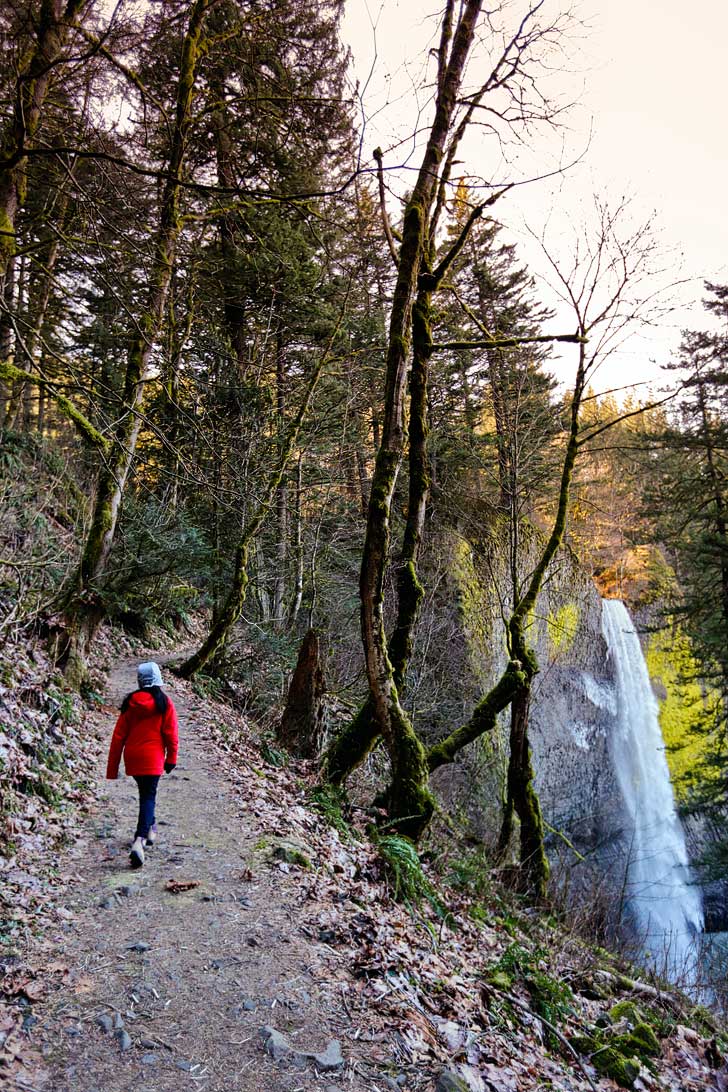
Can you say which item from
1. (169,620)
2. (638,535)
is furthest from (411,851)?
(638,535)

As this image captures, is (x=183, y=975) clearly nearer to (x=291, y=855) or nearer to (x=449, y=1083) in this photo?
(x=449, y=1083)

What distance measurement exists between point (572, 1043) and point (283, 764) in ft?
15.8

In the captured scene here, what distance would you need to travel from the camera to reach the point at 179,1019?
10.00 feet

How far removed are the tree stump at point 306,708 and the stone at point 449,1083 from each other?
6141 millimetres

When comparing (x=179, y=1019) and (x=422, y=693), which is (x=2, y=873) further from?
(x=422, y=693)

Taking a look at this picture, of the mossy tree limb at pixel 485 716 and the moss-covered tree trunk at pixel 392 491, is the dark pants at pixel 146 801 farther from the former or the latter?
the mossy tree limb at pixel 485 716

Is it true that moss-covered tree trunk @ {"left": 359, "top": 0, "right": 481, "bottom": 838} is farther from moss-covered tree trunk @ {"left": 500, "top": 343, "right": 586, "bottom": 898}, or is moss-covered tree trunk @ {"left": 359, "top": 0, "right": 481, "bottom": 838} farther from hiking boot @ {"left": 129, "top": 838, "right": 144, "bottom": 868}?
moss-covered tree trunk @ {"left": 500, "top": 343, "right": 586, "bottom": 898}

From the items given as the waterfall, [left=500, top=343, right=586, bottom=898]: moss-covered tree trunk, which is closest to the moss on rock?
[left=500, top=343, right=586, bottom=898]: moss-covered tree trunk

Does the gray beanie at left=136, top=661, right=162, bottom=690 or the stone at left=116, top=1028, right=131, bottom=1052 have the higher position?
the gray beanie at left=136, top=661, right=162, bottom=690

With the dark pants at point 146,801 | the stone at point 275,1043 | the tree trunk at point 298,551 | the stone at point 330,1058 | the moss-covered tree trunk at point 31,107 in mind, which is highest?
the moss-covered tree trunk at point 31,107

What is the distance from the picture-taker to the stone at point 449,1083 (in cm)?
286

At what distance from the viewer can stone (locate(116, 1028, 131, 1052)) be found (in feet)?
9.22

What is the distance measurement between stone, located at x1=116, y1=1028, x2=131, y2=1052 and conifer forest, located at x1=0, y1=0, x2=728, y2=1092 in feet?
0.04

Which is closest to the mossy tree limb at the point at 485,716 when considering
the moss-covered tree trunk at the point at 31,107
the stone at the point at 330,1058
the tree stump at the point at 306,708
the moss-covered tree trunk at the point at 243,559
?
the tree stump at the point at 306,708
